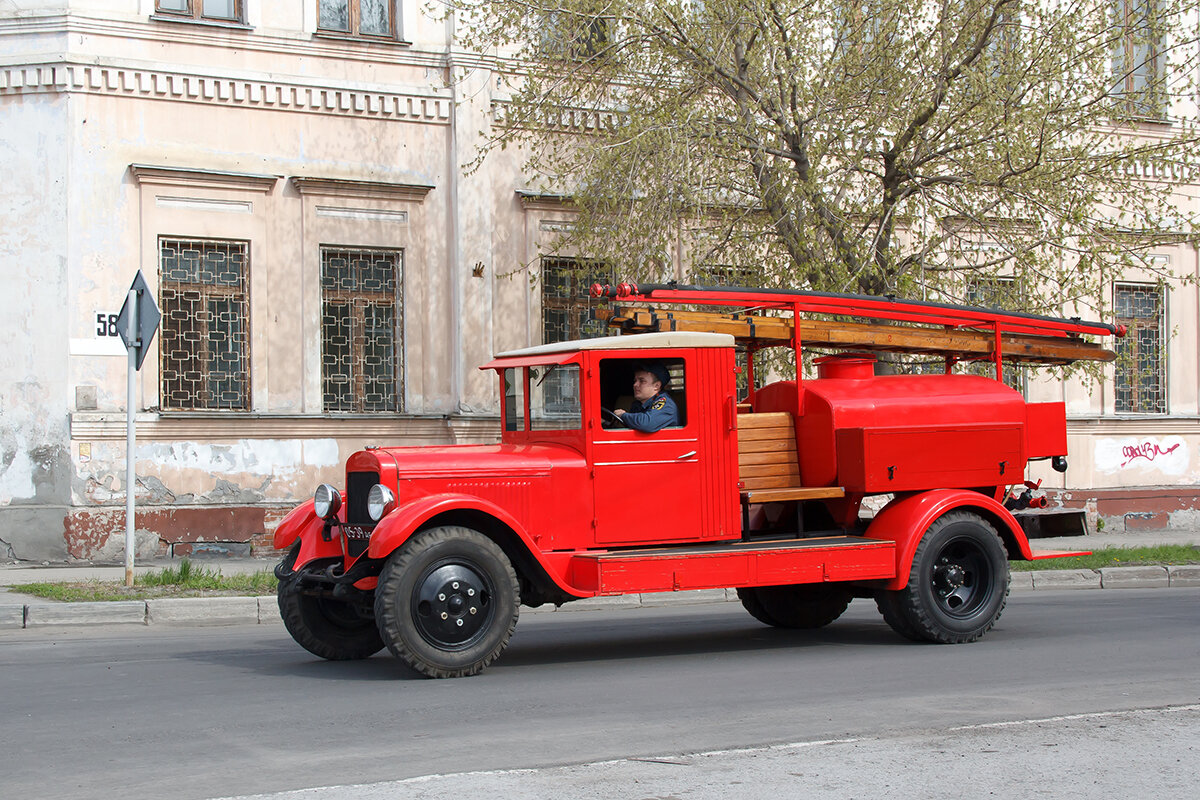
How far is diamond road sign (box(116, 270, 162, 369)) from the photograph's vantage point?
12.6 m

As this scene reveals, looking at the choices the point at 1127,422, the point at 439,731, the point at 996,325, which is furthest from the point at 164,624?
the point at 1127,422

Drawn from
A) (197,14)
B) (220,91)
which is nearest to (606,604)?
(220,91)

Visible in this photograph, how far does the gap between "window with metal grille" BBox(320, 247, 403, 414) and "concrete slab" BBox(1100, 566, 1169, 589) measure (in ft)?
30.2

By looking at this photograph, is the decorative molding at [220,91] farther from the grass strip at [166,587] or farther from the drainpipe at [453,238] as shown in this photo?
the grass strip at [166,587]

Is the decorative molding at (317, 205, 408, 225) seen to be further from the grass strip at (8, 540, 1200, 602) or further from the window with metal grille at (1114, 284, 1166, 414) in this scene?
the window with metal grille at (1114, 284, 1166, 414)

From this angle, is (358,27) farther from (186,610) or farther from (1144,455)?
(1144,455)

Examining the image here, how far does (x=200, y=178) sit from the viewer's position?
1683 cm

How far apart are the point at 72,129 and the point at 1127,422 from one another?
16600mm

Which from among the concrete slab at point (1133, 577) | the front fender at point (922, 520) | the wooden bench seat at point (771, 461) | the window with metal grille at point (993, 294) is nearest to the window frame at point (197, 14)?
the window with metal grille at point (993, 294)

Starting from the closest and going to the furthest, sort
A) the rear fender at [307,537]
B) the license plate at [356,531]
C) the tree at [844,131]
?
the license plate at [356,531], the rear fender at [307,537], the tree at [844,131]

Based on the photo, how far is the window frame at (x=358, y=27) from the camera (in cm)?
1775

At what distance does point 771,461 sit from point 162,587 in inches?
245

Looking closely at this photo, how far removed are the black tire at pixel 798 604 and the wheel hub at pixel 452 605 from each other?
3.03m

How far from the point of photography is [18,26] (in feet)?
53.0
